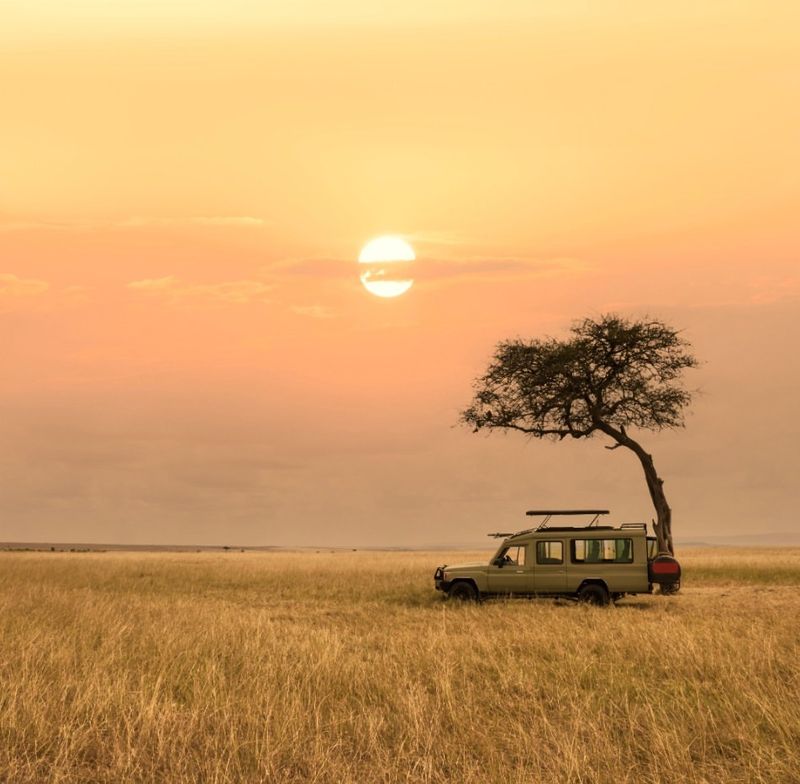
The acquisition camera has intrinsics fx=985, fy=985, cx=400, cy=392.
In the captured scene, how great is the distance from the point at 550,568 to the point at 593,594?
1.49m

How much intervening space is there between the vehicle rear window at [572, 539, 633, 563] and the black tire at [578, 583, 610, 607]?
0.76m

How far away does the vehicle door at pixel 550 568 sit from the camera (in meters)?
29.5

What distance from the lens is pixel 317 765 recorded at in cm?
992

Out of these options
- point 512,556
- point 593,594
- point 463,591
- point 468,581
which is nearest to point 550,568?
point 512,556

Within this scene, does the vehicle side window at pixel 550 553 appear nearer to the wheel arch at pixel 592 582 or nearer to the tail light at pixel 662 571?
the wheel arch at pixel 592 582

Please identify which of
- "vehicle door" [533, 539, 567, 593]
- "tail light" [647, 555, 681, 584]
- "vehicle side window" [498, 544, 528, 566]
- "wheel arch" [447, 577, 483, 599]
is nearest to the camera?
"tail light" [647, 555, 681, 584]

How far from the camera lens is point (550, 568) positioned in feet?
96.9

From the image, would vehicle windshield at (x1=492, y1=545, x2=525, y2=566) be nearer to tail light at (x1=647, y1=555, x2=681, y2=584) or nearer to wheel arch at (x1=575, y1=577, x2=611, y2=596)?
wheel arch at (x1=575, y1=577, x2=611, y2=596)

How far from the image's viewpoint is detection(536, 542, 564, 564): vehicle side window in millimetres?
29594

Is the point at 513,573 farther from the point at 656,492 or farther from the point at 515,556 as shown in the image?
the point at 656,492

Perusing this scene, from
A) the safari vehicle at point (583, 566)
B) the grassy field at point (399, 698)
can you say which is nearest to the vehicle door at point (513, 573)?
the safari vehicle at point (583, 566)

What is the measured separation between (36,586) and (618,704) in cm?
3016

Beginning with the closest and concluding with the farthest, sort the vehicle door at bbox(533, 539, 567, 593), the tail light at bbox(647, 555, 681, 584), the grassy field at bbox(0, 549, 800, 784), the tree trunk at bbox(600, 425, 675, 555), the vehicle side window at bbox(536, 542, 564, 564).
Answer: the grassy field at bbox(0, 549, 800, 784) → the tail light at bbox(647, 555, 681, 584) → the vehicle door at bbox(533, 539, 567, 593) → the vehicle side window at bbox(536, 542, 564, 564) → the tree trunk at bbox(600, 425, 675, 555)

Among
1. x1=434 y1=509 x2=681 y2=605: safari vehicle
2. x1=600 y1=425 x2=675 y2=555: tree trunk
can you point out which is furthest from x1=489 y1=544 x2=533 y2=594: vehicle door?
x1=600 y1=425 x2=675 y2=555: tree trunk
